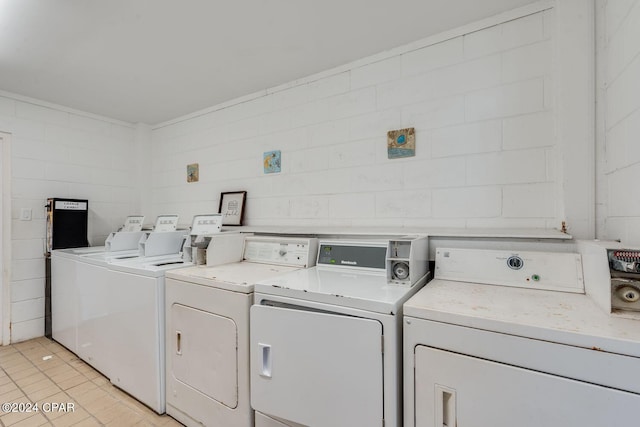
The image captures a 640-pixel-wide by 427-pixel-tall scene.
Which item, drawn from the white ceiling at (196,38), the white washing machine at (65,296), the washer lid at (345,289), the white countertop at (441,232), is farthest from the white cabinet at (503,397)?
the white washing machine at (65,296)

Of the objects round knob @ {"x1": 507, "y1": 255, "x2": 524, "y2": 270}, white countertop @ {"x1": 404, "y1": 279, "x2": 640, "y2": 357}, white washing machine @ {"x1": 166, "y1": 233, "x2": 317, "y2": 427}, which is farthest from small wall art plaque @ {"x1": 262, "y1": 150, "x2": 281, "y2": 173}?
round knob @ {"x1": 507, "y1": 255, "x2": 524, "y2": 270}

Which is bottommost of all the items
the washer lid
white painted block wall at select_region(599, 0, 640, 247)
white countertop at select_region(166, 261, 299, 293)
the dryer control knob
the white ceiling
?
white countertop at select_region(166, 261, 299, 293)

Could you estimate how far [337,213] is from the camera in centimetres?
235

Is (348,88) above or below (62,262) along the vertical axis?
above

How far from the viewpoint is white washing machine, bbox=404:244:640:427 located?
82 cm

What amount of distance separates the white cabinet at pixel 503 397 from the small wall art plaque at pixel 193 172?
2.96m

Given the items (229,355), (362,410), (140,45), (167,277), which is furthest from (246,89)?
(362,410)

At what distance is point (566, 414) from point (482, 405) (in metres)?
0.22

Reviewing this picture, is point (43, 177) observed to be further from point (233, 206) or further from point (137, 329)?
point (137, 329)

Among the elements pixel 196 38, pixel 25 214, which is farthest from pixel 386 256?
pixel 25 214

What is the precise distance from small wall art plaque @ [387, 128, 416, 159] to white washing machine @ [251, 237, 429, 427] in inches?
30.4

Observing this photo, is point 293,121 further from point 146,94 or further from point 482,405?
point 482,405

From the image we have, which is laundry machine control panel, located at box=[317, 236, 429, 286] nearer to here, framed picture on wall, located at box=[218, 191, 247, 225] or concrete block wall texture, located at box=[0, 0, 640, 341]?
concrete block wall texture, located at box=[0, 0, 640, 341]

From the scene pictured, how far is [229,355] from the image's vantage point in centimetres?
154
